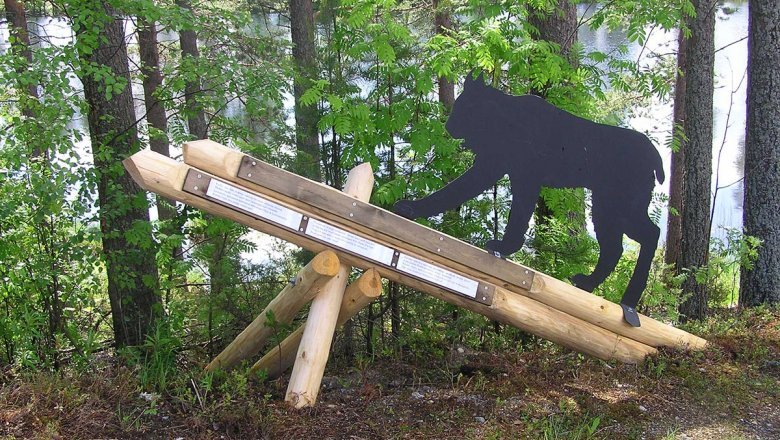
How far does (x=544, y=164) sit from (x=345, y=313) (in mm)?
1804

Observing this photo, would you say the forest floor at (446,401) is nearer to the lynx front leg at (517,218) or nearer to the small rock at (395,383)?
the small rock at (395,383)

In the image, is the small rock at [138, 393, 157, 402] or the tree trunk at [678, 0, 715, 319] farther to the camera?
the tree trunk at [678, 0, 715, 319]

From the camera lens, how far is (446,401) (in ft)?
15.5

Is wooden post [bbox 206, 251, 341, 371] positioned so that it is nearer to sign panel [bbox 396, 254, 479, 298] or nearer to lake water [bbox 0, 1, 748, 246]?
sign panel [bbox 396, 254, 479, 298]

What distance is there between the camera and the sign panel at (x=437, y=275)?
4.65 metres

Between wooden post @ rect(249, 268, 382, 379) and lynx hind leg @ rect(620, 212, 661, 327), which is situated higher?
lynx hind leg @ rect(620, 212, 661, 327)

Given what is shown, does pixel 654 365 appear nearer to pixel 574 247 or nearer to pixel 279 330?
pixel 574 247

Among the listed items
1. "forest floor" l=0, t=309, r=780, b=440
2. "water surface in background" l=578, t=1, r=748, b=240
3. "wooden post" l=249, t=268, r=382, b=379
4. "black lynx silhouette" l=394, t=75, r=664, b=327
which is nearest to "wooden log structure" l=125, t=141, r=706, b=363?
"wooden post" l=249, t=268, r=382, b=379

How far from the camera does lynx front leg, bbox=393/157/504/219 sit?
4715mm

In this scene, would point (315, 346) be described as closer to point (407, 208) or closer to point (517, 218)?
point (407, 208)

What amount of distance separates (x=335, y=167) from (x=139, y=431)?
2.92 m

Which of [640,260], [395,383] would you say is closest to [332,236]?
[395,383]

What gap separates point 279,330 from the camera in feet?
16.5

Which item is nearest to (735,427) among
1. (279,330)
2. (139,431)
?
(279,330)
